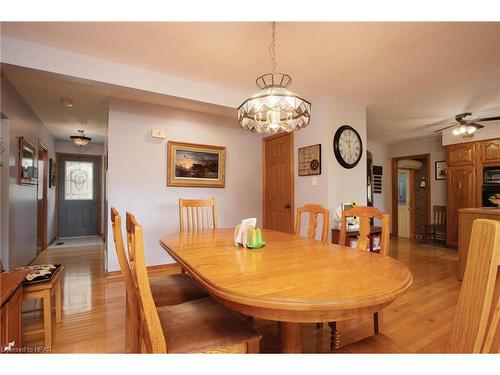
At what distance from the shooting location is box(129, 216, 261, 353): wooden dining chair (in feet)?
3.07

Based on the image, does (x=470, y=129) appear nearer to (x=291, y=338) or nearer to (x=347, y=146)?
(x=347, y=146)

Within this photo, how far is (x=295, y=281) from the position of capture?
1036mm

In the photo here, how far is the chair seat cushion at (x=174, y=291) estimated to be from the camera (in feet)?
5.24

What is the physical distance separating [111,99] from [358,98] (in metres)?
3.22

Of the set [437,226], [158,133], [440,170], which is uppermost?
[158,133]

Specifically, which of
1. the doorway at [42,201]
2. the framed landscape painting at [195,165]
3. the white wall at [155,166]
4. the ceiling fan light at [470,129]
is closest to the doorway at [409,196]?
the ceiling fan light at [470,129]

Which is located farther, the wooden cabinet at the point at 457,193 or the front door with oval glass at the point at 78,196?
the front door with oval glass at the point at 78,196

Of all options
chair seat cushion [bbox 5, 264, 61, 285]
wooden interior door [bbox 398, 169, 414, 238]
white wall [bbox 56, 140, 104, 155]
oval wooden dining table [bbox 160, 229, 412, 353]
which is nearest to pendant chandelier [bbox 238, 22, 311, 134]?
oval wooden dining table [bbox 160, 229, 412, 353]

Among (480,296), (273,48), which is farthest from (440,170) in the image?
(480,296)

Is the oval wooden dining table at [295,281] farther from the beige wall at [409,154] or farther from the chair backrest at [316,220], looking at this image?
the beige wall at [409,154]

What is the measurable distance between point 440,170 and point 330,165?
3.76 meters

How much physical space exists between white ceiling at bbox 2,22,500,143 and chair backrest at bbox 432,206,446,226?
289cm

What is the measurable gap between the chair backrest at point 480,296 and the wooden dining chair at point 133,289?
1.07 meters

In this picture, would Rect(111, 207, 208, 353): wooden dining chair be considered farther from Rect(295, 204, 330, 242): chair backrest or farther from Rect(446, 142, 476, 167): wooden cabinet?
Rect(446, 142, 476, 167): wooden cabinet
